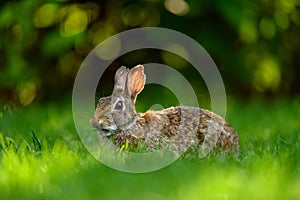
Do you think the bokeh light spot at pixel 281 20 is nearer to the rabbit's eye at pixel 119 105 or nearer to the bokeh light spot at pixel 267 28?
the bokeh light spot at pixel 267 28

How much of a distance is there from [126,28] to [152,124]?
292cm

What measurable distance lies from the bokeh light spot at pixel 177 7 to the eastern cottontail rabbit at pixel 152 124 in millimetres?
2464

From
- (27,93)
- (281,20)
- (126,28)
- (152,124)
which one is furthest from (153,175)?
(27,93)

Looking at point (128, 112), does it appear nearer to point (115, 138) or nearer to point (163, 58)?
point (115, 138)

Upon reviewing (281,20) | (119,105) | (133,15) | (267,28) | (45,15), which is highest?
(281,20)

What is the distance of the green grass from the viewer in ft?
7.36

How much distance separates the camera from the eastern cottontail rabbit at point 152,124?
2.92m

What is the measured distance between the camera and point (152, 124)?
10.0 feet

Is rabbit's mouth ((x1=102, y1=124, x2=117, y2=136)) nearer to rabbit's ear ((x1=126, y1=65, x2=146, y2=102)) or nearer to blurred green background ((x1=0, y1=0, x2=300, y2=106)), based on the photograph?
rabbit's ear ((x1=126, y1=65, x2=146, y2=102))

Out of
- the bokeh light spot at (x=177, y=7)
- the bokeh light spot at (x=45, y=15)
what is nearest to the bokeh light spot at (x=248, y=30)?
the bokeh light spot at (x=177, y=7)

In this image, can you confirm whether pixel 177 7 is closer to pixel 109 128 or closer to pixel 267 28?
pixel 267 28

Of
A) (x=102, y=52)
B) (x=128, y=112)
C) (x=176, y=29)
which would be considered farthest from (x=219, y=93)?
(x=128, y=112)

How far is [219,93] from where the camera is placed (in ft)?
18.4

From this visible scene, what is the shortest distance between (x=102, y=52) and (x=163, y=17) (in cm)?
57
